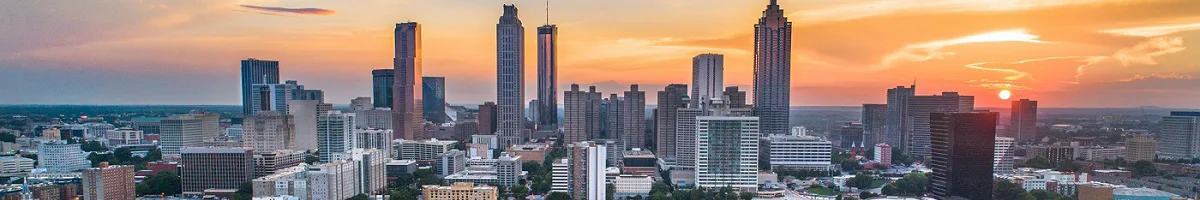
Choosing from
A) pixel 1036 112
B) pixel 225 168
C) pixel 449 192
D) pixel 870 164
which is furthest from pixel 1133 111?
pixel 225 168

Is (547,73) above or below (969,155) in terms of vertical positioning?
above

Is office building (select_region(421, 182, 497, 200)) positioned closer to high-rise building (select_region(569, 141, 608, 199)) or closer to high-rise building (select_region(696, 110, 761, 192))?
high-rise building (select_region(569, 141, 608, 199))

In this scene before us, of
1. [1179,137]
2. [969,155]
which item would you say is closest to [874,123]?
[1179,137]

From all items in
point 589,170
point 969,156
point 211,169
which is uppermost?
point 969,156

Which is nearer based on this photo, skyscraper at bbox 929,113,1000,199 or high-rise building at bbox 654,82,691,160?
skyscraper at bbox 929,113,1000,199

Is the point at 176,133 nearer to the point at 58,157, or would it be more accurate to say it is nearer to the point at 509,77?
the point at 58,157

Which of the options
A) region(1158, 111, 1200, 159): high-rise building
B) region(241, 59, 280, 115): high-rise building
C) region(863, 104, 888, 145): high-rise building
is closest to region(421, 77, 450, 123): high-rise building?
region(241, 59, 280, 115): high-rise building
